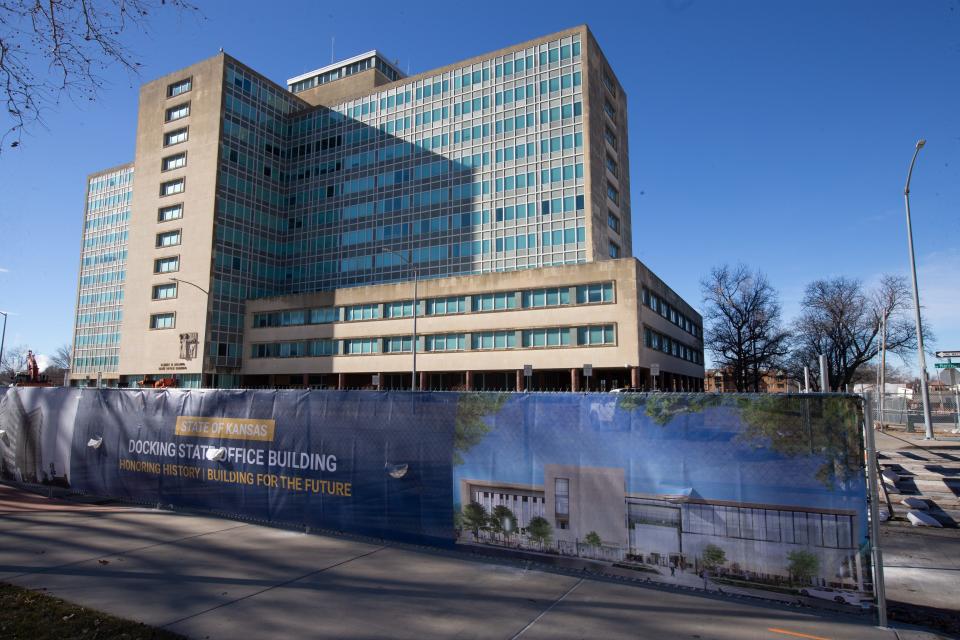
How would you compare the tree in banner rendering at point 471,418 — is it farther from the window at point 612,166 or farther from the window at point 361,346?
the window at point 612,166

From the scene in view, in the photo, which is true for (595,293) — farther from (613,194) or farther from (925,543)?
(925,543)

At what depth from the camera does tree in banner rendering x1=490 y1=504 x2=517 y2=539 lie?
756 cm

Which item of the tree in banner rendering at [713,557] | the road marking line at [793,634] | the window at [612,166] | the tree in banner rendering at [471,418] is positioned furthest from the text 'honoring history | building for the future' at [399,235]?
the road marking line at [793,634]

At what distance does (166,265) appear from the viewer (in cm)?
6200

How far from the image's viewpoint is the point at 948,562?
8.45m

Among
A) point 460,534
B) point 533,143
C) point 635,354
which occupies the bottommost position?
point 460,534

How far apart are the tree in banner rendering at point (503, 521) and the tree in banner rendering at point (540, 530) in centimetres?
24

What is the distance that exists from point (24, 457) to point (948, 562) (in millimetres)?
18462

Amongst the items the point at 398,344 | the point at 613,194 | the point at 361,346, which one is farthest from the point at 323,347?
the point at 613,194

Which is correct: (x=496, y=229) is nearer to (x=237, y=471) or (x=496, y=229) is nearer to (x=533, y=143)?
(x=533, y=143)

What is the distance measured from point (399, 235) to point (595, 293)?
1019 inches

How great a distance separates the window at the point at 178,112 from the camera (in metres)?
62.8

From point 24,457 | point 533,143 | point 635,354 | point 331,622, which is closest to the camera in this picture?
point 331,622

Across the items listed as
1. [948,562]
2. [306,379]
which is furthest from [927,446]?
[306,379]
